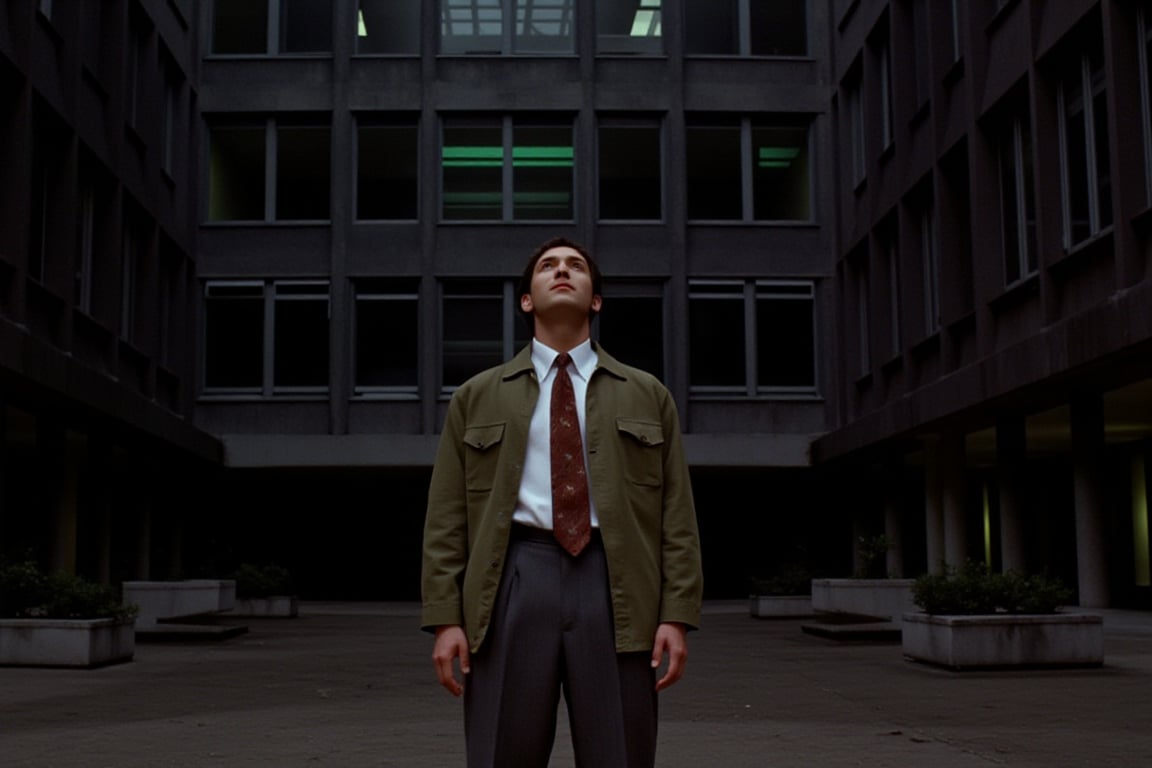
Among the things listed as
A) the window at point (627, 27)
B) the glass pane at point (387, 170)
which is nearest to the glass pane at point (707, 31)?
the window at point (627, 27)

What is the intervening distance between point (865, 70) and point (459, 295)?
10.3 meters

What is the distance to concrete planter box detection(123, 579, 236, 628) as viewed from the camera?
24.5 meters

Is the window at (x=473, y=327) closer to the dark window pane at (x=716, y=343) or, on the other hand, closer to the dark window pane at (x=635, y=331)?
the dark window pane at (x=635, y=331)

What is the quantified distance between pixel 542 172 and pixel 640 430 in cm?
3226

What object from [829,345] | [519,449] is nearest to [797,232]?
[829,345]

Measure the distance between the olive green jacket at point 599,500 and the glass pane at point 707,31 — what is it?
33.3m

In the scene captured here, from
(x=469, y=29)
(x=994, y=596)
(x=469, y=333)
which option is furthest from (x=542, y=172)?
(x=994, y=596)

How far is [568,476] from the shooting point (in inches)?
164

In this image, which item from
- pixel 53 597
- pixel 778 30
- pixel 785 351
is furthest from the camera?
pixel 778 30

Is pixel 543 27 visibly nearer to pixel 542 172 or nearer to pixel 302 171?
pixel 542 172

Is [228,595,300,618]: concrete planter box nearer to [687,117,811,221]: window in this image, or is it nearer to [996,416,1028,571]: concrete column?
[996,416,1028,571]: concrete column

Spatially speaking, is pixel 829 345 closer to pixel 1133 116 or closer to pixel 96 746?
pixel 1133 116

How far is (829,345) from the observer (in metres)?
35.6

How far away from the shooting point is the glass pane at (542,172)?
36094 millimetres
